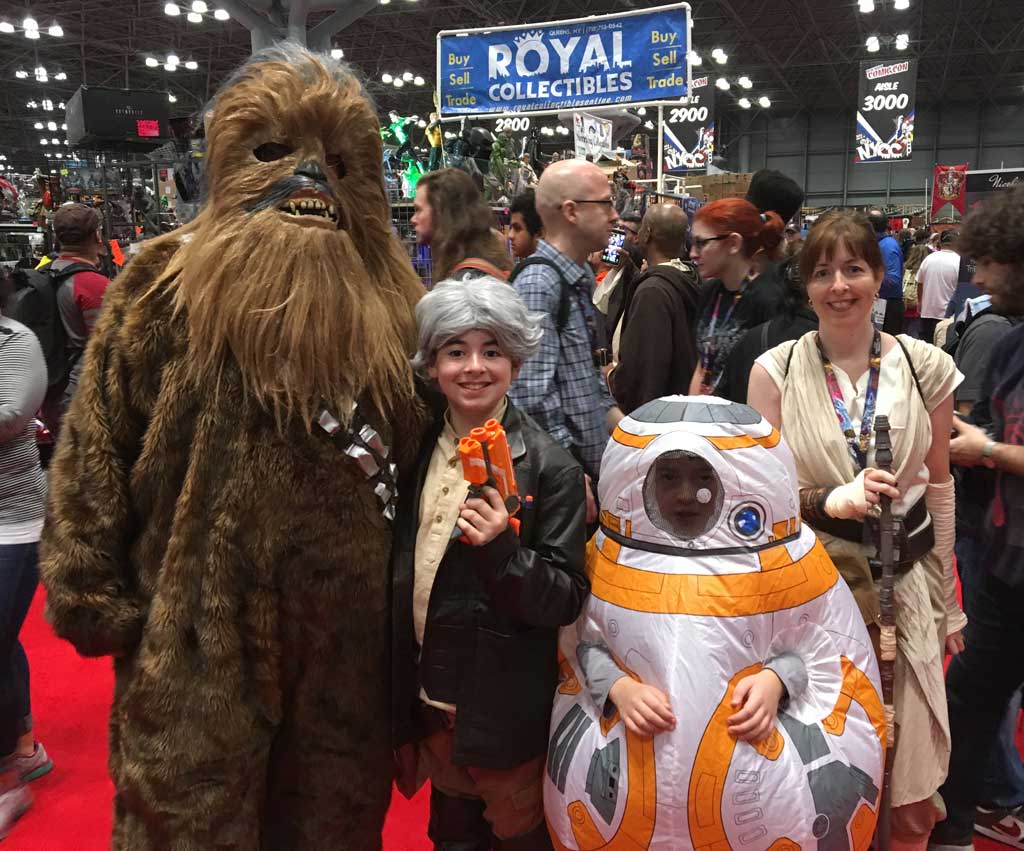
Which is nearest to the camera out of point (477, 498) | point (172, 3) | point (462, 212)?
point (477, 498)

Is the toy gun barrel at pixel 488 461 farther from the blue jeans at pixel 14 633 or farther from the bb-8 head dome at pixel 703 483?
the blue jeans at pixel 14 633

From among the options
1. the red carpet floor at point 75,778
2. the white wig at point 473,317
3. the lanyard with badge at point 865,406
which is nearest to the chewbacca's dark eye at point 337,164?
the white wig at point 473,317

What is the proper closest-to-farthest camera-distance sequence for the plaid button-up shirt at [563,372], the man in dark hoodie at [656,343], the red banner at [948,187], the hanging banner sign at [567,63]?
the plaid button-up shirt at [563,372], the man in dark hoodie at [656,343], the hanging banner sign at [567,63], the red banner at [948,187]

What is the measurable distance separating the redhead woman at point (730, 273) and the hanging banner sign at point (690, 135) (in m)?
8.52

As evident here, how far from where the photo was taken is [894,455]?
6.29 ft

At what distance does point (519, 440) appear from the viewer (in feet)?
5.93

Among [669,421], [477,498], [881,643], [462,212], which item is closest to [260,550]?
[477,498]

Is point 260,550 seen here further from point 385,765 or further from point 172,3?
point 172,3

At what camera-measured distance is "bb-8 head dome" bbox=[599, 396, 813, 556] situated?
1610 mm

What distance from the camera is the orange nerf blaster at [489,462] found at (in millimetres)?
1554

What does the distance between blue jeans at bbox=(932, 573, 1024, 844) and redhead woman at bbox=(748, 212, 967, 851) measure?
256 mm

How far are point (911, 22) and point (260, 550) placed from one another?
68.2 ft

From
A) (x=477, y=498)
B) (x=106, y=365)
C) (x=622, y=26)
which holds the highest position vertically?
(x=622, y=26)

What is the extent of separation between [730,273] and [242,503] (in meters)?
2.25
